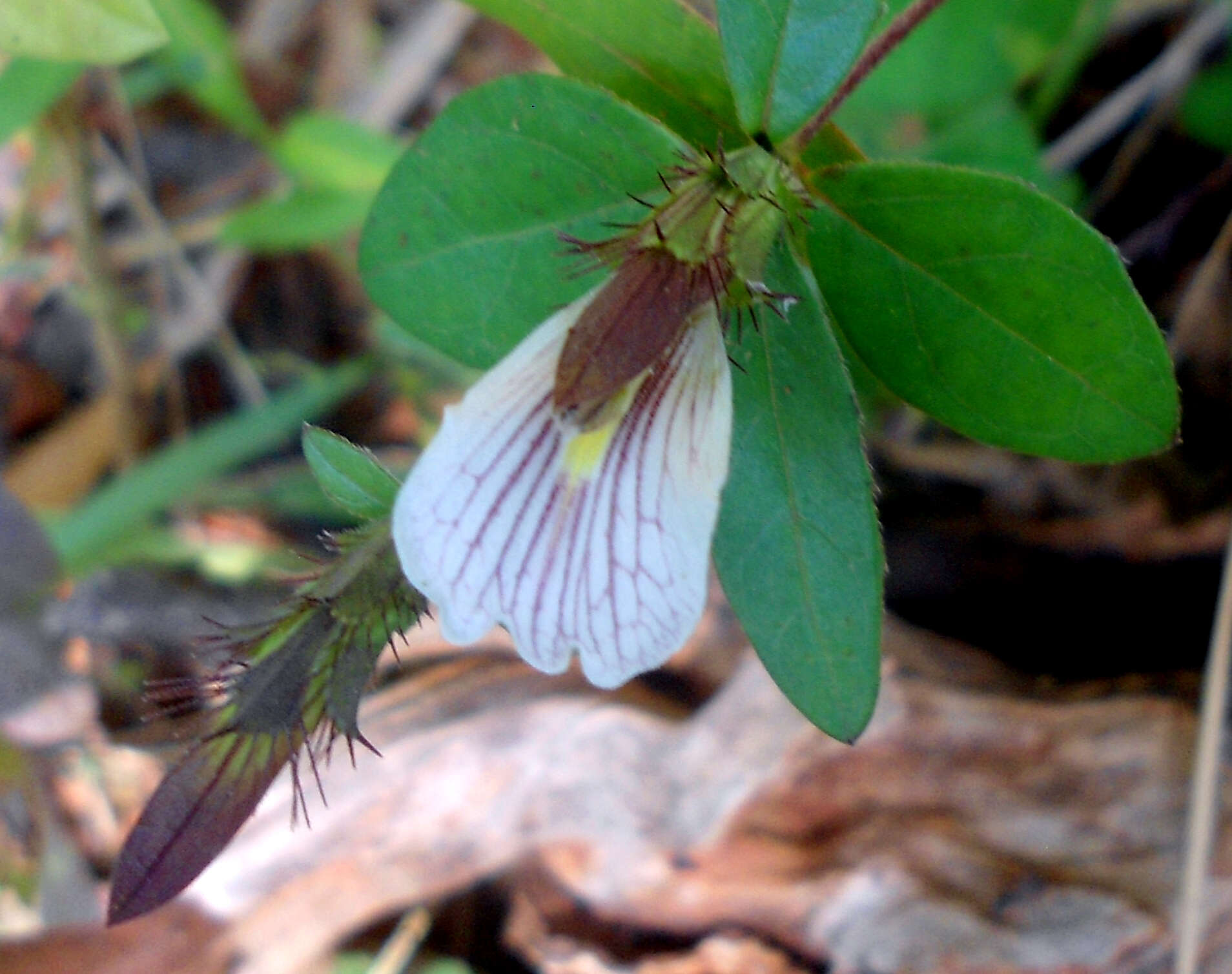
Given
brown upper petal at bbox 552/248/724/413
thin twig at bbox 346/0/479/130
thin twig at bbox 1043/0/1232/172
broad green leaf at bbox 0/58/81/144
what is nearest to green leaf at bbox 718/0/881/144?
brown upper petal at bbox 552/248/724/413

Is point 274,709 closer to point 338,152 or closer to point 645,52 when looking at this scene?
point 645,52

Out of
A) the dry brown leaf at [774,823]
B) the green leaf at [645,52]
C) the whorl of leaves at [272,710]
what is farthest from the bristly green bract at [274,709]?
the dry brown leaf at [774,823]

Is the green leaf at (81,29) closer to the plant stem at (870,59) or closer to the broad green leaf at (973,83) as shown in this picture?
the plant stem at (870,59)

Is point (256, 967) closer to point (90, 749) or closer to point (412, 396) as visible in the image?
point (90, 749)

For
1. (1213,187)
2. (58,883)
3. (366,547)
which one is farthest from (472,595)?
(1213,187)

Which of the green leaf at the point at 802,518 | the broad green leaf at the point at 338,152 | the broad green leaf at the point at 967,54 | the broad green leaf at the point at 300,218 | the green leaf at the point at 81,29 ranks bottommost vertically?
the green leaf at the point at 802,518

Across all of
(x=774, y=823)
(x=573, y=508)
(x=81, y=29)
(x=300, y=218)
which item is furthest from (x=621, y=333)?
(x=300, y=218)

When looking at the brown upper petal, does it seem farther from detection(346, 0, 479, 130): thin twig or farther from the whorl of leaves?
detection(346, 0, 479, 130): thin twig
